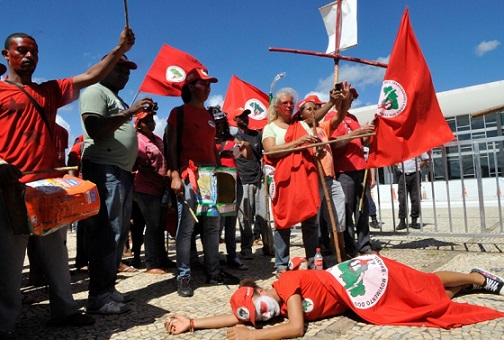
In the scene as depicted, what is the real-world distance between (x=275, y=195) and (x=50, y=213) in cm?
219

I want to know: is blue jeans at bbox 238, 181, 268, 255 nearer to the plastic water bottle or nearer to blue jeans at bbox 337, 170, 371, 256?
blue jeans at bbox 337, 170, 371, 256

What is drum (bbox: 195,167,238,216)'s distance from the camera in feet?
11.8

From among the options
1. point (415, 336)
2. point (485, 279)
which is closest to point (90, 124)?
point (415, 336)

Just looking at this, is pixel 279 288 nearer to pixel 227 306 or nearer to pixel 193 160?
pixel 227 306

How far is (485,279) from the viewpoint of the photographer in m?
2.91

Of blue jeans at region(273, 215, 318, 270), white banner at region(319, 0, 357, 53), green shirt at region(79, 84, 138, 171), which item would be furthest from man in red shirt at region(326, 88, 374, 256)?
green shirt at region(79, 84, 138, 171)

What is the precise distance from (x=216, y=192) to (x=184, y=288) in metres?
0.88

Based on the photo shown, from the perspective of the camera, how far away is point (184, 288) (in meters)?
3.46

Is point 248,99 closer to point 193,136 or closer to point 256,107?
point 256,107

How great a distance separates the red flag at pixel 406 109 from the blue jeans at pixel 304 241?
1.17 m

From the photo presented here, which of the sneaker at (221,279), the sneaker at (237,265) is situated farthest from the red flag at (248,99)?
the sneaker at (221,279)

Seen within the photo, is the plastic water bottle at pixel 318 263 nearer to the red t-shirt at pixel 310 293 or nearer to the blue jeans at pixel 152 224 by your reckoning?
the red t-shirt at pixel 310 293

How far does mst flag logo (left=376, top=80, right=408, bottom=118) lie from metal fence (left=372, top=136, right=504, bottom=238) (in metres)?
1.49

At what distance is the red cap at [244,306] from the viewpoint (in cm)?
245
